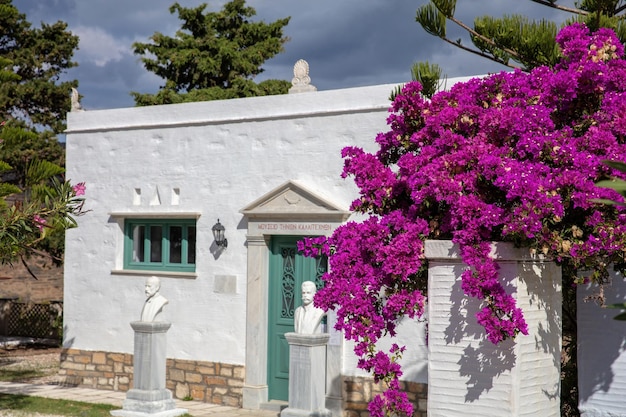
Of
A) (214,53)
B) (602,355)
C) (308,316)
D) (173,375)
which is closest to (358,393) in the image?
(308,316)

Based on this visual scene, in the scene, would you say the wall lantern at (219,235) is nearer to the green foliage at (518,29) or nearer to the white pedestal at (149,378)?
the white pedestal at (149,378)

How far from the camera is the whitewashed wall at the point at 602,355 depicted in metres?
5.41

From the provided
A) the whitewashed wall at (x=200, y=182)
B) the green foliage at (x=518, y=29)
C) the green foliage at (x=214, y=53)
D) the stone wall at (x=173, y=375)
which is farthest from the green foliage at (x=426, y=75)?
the green foliage at (x=214, y=53)

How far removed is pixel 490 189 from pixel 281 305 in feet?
23.0

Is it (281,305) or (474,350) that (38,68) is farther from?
(474,350)

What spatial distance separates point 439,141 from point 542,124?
59cm

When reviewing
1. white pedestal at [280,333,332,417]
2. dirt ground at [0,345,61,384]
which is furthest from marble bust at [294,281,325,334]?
dirt ground at [0,345,61,384]

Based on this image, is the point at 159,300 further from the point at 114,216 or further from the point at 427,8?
the point at 427,8

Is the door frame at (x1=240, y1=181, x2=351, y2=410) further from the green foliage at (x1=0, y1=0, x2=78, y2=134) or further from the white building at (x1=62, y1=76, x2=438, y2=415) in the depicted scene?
the green foliage at (x1=0, y1=0, x2=78, y2=134)

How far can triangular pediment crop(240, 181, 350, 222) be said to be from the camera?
11086 millimetres

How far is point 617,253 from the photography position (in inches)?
185

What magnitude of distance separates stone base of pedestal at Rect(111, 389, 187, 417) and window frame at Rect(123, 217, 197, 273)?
6.28ft

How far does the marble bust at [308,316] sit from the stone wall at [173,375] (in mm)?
2085

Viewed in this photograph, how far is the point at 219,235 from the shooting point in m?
12.0
